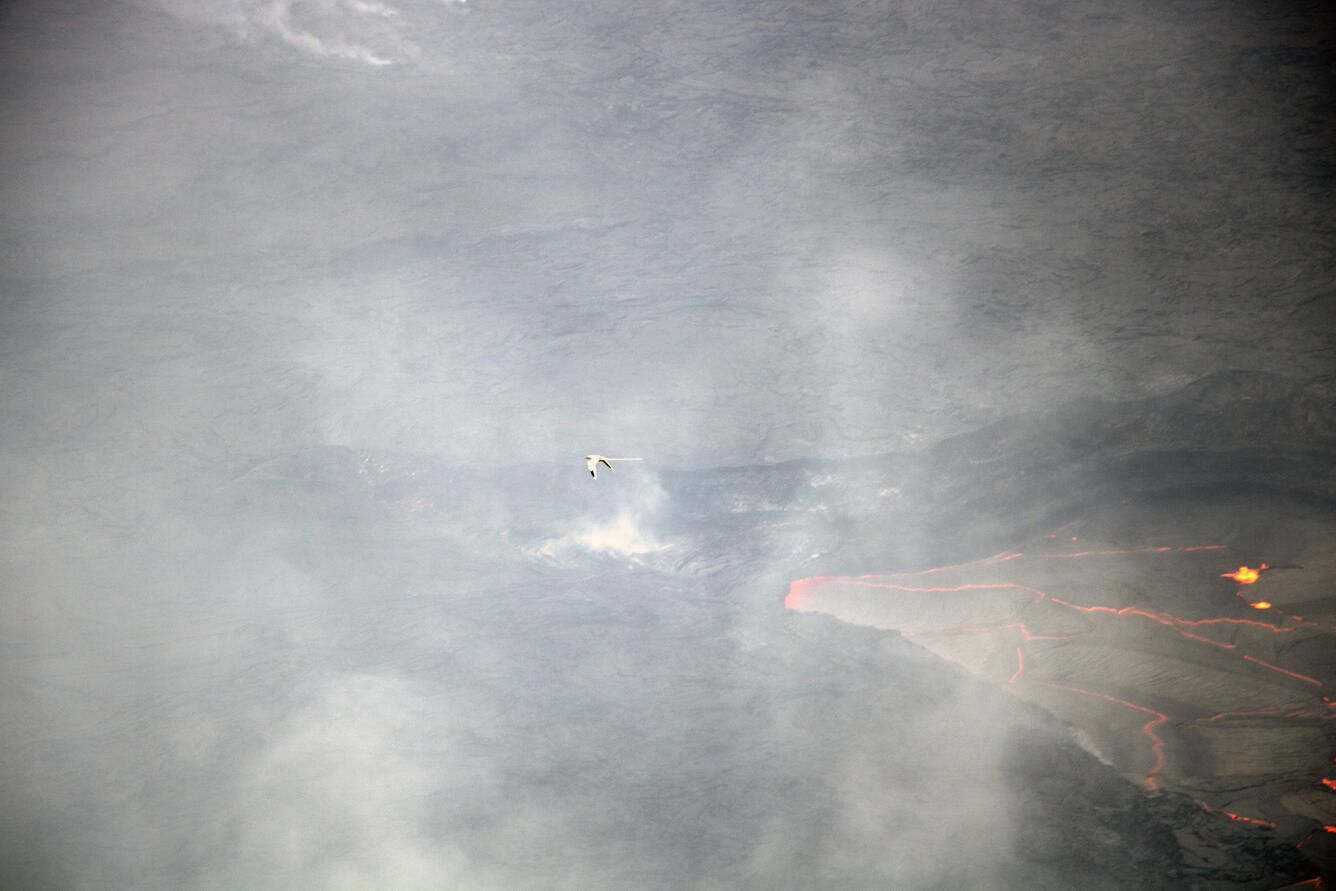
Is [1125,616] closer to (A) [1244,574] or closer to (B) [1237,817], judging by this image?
(A) [1244,574]

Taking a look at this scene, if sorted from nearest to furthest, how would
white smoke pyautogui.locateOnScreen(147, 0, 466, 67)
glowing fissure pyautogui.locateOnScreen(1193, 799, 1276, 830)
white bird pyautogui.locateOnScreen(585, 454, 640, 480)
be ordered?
1. glowing fissure pyautogui.locateOnScreen(1193, 799, 1276, 830)
2. white bird pyautogui.locateOnScreen(585, 454, 640, 480)
3. white smoke pyautogui.locateOnScreen(147, 0, 466, 67)

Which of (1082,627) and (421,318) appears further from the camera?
(421,318)

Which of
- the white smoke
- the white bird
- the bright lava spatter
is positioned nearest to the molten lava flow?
the bright lava spatter

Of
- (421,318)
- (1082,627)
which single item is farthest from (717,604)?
(421,318)

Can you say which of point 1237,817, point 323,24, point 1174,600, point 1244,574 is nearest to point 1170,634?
point 1174,600

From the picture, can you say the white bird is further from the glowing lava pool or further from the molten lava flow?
the molten lava flow

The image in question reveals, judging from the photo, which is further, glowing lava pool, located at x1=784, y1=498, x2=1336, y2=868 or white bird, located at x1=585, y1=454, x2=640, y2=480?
white bird, located at x1=585, y1=454, x2=640, y2=480

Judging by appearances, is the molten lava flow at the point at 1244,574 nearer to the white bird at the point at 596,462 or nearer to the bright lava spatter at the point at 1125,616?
the bright lava spatter at the point at 1125,616

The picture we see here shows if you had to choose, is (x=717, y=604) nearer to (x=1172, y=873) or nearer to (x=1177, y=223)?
(x=1172, y=873)

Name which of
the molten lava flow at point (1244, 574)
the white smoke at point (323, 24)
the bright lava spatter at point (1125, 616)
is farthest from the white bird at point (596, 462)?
the molten lava flow at point (1244, 574)
